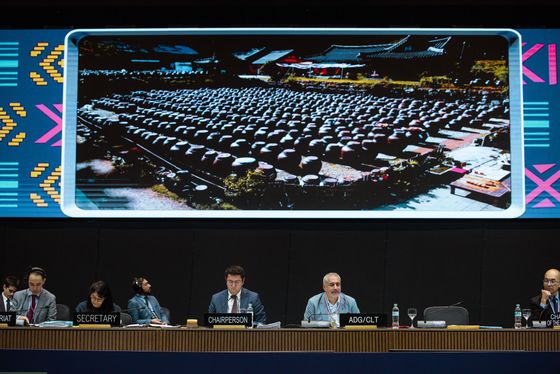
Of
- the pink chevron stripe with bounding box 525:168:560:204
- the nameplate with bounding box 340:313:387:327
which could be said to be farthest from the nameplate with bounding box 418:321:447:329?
the pink chevron stripe with bounding box 525:168:560:204

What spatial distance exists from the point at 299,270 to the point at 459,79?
223 centimetres

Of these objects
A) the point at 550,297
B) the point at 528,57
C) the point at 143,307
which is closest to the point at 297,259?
the point at 143,307

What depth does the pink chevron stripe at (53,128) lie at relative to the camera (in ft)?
23.1

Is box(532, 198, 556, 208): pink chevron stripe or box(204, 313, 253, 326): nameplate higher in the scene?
box(532, 198, 556, 208): pink chevron stripe

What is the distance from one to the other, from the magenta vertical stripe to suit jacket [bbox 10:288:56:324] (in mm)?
4615

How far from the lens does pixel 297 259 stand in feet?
23.5

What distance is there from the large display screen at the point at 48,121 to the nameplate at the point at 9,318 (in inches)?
79.3

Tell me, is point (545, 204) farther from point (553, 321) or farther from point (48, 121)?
point (48, 121)

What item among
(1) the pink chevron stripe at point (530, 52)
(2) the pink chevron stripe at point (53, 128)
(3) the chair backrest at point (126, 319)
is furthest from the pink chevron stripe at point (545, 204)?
(2) the pink chevron stripe at point (53, 128)

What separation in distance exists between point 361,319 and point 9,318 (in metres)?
2.26

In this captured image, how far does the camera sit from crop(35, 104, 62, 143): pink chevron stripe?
705 centimetres

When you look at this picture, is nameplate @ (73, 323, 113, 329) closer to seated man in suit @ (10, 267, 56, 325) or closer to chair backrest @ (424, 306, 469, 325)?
seated man in suit @ (10, 267, 56, 325)
